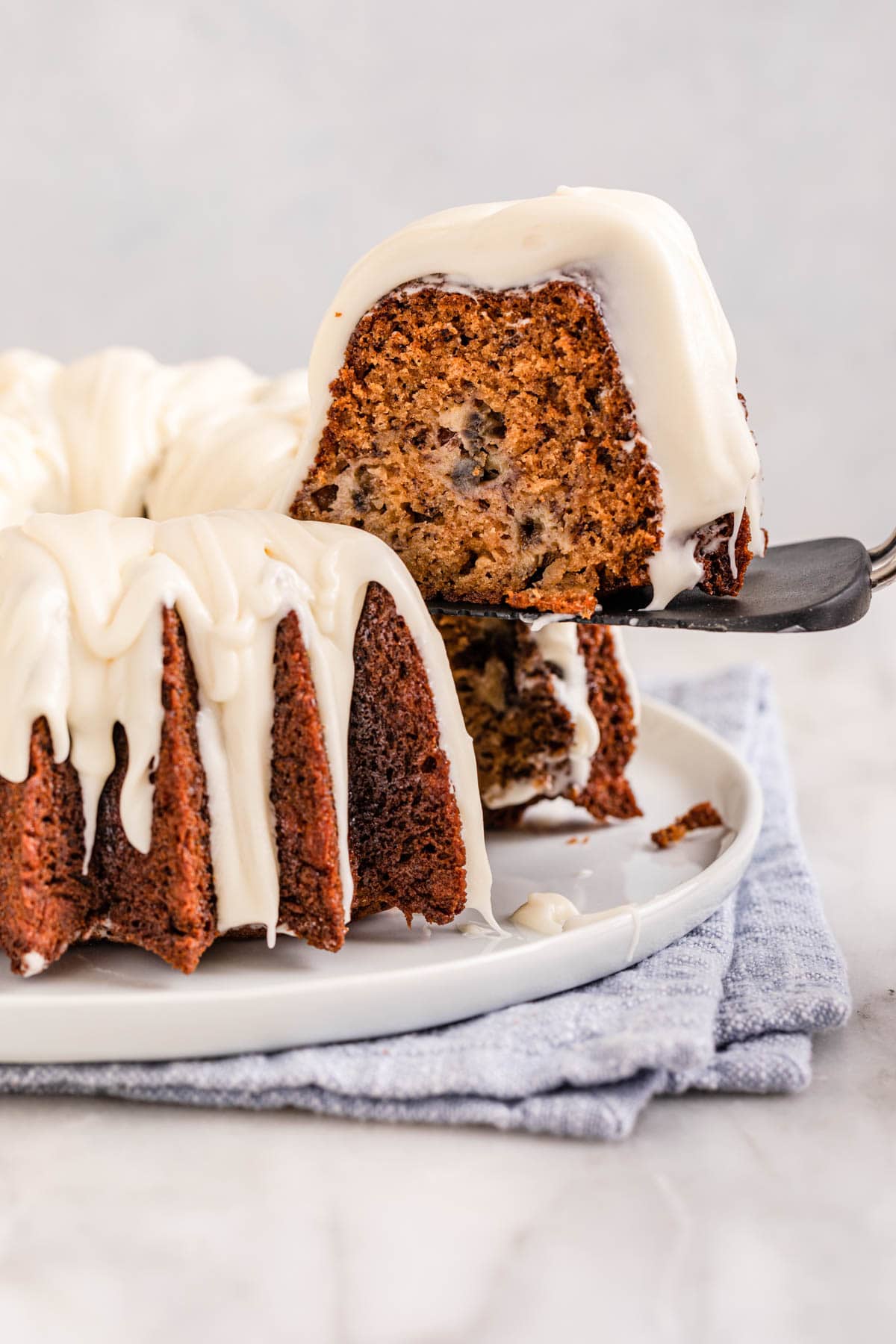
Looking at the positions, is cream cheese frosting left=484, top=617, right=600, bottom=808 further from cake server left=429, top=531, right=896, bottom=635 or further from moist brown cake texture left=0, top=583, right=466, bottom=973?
moist brown cake texture left=0, top=583, right=466, bottom=973

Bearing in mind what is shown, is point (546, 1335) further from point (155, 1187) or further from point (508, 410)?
point (508, 410)

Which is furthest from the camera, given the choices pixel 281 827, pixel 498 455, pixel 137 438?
pixel 137 438

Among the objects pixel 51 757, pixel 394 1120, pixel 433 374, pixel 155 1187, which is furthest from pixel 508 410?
pixel 155 1187

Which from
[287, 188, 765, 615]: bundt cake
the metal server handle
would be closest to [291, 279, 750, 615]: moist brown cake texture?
[287, 188, 765, 615]: bundt cake

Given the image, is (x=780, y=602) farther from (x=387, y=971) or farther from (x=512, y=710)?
(x=387, y=971)

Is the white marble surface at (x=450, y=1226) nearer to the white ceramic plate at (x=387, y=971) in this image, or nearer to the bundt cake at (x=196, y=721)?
the white ceramic plate at (x=387, y=971)

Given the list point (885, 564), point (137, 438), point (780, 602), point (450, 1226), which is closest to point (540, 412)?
point (780, 602)

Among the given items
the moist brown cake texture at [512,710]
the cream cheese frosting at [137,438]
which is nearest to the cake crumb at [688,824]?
the moist brown cake texture at [512,710]
